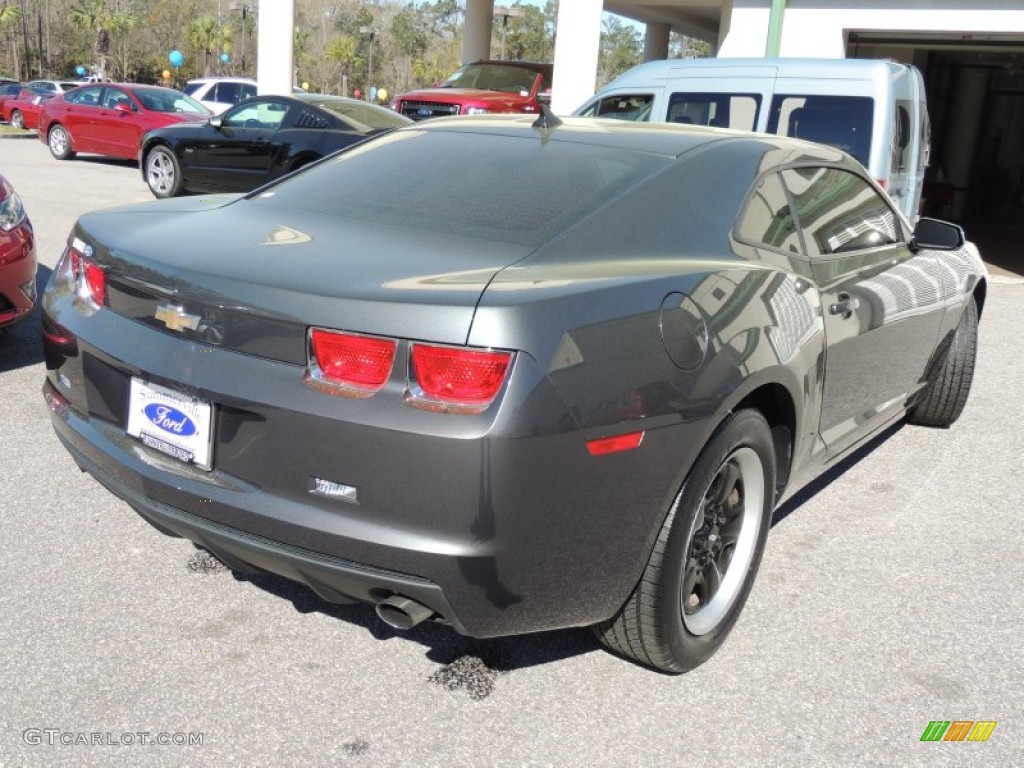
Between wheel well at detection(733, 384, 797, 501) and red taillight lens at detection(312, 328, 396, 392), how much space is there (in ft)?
3.70

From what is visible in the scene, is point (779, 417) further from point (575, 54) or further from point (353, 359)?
point (575, 54)

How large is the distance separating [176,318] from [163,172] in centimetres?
1209


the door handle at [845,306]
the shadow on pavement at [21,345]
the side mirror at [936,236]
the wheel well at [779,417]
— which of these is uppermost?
the side mirror at [936,236]

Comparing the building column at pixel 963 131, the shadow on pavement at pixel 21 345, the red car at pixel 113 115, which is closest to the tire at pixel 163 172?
the red car at pixel 113 115

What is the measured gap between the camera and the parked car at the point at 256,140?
40.6 feet

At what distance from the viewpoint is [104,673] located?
2.82m

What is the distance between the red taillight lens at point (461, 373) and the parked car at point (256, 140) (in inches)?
400

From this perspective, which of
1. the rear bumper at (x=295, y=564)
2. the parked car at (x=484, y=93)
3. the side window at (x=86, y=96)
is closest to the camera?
the rear bumper at (x=295, y=564)

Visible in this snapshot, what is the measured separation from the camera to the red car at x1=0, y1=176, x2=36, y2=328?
5.32m

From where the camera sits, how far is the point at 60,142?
63.7ft

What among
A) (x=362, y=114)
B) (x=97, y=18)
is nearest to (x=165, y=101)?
(x=362, y=114)

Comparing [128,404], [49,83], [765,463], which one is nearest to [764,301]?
[765,463]

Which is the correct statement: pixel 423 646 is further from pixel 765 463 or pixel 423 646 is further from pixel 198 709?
pixel 765 463

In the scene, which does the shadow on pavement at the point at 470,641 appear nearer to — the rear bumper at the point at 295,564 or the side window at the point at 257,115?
the rear bumper at the point at 295,564
